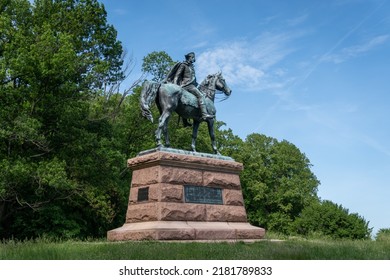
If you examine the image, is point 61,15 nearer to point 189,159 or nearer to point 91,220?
point 91,220

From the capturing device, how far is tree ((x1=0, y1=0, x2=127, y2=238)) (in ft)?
67.2

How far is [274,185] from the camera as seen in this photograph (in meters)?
41.9

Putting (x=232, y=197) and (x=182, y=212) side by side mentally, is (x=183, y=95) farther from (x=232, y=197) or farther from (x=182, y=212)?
(x=182, y=212)

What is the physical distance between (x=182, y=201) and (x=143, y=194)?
3.78 ft

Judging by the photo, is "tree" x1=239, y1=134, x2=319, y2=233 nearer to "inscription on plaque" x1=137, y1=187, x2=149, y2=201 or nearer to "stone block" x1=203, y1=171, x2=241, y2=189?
"stone block" x1=203, y1=171, x2=241, y2=189

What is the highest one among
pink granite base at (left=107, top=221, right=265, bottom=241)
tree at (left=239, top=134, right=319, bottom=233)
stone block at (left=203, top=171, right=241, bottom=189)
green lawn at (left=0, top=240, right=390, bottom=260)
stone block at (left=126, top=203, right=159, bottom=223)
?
tree at (left=239, top=134, right=319, bottom=233)

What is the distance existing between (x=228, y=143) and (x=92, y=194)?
62.8 feet

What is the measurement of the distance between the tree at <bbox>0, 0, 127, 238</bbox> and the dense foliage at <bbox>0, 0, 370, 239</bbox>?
0.05 m

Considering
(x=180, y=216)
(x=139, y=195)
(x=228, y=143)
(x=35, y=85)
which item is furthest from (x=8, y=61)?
(x=228, y=143)

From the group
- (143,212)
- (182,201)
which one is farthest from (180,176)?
(143,212)

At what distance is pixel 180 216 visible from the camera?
41.0 feet

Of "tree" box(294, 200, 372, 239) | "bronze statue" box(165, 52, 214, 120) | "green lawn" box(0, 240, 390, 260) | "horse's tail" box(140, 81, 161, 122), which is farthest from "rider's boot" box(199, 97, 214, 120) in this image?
"tree" box(294, 200, 372, 239)

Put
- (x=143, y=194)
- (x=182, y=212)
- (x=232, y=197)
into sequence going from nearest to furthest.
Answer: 1. (x=182, y=212)
2. (x=143, y=194)
3. (x=232, y=197)

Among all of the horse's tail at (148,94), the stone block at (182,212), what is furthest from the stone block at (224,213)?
the horse's tail at (148,94)
